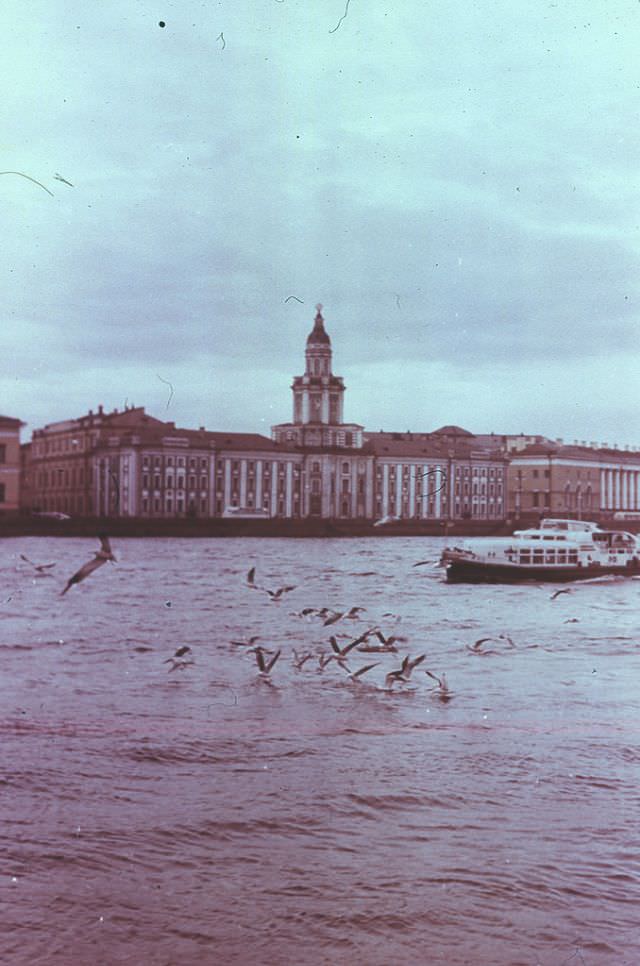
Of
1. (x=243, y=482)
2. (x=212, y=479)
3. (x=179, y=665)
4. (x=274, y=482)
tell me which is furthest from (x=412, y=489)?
(x=179, y=665)

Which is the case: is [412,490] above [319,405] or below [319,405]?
below

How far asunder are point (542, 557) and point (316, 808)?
11.8 metres

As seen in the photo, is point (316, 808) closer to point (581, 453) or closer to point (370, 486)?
point (370, 486)

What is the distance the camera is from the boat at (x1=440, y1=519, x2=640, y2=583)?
15.4 m

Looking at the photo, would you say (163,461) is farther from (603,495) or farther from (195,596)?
(603,495)

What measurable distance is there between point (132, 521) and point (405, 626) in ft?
19.5

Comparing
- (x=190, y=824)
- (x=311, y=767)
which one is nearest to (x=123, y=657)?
(x=311, y=767)

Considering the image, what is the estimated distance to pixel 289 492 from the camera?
16.8 meters

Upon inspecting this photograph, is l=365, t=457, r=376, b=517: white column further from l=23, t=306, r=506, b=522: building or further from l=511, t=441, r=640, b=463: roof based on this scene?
l=511, t=441, r=640, b=463: roof

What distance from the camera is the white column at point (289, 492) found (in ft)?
49.5

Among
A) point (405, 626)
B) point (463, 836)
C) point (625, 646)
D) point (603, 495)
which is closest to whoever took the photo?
point (463, 836)

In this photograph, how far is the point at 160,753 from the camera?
16.8ft

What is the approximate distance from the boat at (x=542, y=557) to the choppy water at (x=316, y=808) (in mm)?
6144

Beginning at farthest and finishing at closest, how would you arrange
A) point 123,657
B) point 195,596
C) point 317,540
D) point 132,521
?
point 317,540, point 132,521, point 195,596, point 123,657
